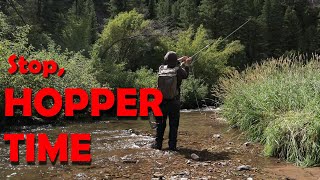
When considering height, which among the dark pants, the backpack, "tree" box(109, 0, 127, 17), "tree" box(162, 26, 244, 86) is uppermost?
"tree" box(109, 0, 127, 17)

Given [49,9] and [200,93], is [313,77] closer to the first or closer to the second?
[200,93]

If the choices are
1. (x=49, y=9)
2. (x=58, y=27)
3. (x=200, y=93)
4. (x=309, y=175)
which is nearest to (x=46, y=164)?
(x=309, y=175)

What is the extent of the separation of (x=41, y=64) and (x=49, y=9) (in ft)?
96.0

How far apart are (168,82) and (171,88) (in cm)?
15

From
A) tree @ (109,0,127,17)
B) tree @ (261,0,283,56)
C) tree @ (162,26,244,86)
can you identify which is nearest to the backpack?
tree @ (162,26,244,86)

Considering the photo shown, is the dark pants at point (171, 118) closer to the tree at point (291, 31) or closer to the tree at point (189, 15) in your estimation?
the tree at point (189, 15)

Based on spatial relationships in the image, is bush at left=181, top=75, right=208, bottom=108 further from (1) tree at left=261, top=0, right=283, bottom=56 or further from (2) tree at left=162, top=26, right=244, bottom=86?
(1) tree at left=261, top=0, right=283, bottom=56

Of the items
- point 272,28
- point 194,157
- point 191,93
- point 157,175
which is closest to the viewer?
point 157,175

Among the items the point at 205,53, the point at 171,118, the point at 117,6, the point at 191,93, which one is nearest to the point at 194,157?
the point at 171,118

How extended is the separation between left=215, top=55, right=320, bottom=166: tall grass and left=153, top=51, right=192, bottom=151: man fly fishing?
1917 mm

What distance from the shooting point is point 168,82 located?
7.79m

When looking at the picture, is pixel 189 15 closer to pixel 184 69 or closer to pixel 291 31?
pixel 291 31

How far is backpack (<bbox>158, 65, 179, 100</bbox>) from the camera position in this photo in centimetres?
778

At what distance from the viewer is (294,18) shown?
59812 mm
